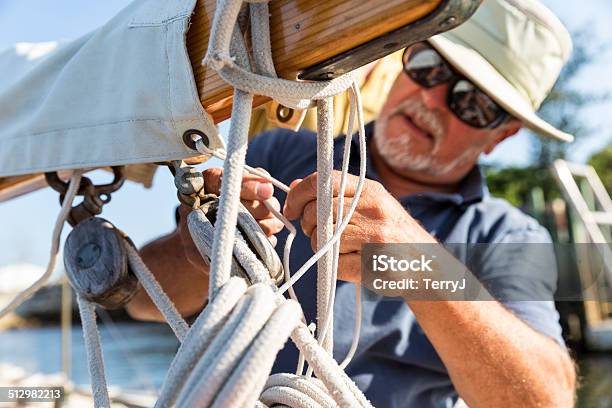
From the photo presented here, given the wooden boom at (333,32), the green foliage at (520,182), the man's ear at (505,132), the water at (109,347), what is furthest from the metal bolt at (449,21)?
the green foliage at (520,182)

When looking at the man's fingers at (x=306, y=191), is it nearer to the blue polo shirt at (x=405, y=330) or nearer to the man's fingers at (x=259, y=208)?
the man's fingers at (x=259, y=208)

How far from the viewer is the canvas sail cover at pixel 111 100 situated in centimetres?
72

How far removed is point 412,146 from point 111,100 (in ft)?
3.45

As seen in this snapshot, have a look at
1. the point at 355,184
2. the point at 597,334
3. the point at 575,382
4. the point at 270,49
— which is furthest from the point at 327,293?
the point at 597,334

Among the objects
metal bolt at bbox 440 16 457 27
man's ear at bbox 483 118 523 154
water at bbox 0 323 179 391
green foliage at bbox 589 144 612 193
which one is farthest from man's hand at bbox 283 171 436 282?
green foliage at bbox 589 144 612 193

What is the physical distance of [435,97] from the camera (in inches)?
68.0

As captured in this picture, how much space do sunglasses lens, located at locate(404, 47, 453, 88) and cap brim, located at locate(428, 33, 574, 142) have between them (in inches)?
2.4

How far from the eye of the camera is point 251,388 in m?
0.52

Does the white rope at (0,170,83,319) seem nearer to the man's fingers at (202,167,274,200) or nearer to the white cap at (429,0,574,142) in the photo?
the man's fingers at (202,167,274,200)

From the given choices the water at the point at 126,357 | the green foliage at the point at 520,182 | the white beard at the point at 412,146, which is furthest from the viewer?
the green foliage at the point at 520,182

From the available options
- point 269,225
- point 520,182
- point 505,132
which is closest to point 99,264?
point 269,225

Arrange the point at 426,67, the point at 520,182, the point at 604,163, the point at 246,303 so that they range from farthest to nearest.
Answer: the point at 604,163, the point at 520,182, the point at 426,67, the point at 246,303

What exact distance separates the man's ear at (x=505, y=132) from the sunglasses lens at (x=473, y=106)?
6 centimetres

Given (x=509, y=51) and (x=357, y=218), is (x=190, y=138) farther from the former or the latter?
(x=509, y=51)
